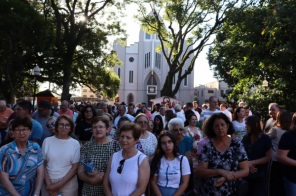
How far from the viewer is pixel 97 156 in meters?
4.49

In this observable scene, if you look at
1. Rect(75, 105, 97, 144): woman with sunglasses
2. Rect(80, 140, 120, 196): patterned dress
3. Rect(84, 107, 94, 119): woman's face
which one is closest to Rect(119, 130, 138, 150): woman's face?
Rect(80, 140, 120, 196): patterned dress

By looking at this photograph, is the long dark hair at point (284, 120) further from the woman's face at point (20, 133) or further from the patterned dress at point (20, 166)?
the woman's face at point (20, 133)

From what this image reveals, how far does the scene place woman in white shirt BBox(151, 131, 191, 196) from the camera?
442 centimetres

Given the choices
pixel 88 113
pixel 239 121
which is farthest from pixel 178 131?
pixel 239 121

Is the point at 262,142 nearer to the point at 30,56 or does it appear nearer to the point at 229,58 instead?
the point at 229,58

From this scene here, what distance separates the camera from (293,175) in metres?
4.96

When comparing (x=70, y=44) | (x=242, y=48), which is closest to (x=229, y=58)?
(x=242, y=48)

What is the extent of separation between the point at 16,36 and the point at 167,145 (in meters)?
22.2

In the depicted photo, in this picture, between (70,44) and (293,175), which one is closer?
(293,175)

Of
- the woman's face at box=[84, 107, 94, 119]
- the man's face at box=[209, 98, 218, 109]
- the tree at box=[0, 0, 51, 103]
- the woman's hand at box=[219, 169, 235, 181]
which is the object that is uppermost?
the tree at box=[0, 0, 51, 103]

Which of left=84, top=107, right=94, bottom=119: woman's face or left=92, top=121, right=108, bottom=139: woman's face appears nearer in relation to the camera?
left=92, top=121, right=108, bottom=139: woman's face

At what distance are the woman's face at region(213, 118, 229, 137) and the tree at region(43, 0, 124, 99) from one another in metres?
21.7

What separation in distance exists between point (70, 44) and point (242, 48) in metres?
13.7

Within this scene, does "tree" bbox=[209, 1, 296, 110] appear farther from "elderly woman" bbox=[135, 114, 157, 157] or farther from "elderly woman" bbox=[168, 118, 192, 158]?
"elderly woman" bbox=[135, 114, 157, 157]
